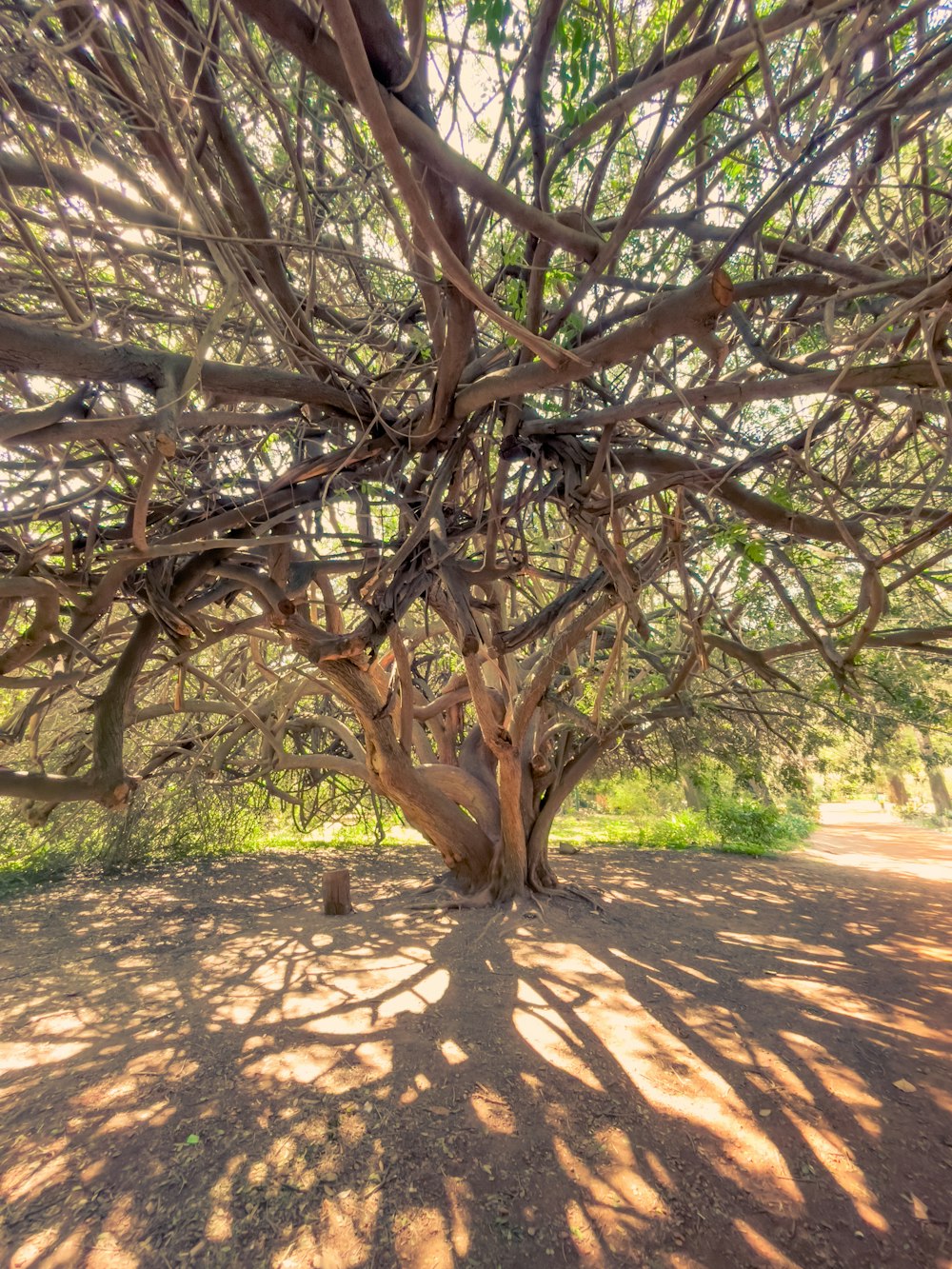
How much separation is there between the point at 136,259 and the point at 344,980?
4.09 meters

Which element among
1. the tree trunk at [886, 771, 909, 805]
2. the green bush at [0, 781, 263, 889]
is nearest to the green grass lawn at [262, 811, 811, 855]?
the green bush at [0, 781, 263, 889]

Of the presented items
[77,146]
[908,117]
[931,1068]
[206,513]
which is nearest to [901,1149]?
[931,1068]

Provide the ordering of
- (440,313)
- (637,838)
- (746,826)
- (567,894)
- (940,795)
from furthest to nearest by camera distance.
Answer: (940,795), (637,838), (746,826), (567,894), (440,313)

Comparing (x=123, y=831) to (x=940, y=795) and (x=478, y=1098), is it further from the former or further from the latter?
(x=940, y=795)

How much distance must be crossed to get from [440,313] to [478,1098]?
118 inches

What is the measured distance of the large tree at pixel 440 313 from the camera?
4.68 feet

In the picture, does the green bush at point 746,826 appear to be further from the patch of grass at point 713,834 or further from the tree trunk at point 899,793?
the tree trunk at point 899,793

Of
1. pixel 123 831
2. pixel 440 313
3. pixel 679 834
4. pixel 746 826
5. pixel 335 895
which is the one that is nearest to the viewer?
pixel 440 313

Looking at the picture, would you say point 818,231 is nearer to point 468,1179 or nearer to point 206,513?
point 206,513

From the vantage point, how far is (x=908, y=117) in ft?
5.82

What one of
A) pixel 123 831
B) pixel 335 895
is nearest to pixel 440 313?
pixel 335 895

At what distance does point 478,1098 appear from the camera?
93.3 inches

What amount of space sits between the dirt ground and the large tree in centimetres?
128

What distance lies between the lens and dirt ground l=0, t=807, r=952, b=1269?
169cm
